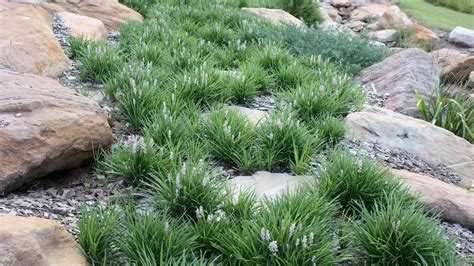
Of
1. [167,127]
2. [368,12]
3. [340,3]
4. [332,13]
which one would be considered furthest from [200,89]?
[340,3]

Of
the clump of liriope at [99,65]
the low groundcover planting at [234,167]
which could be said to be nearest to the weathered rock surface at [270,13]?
the low groundcover planting at [234,167]

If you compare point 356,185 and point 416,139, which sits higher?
point 356,185

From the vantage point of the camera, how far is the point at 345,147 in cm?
460

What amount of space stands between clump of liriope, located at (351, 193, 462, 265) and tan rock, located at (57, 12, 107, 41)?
4878mm

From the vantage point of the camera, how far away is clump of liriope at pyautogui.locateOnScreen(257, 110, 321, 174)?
13.9 ft

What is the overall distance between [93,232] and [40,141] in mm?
956

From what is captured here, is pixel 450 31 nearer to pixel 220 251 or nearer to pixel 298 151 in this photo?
pixel 298 151

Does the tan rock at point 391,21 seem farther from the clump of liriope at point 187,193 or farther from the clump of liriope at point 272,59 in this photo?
the clump of liriope at point 187,193

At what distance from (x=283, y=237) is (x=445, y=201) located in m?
1.60

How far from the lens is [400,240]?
3156mm

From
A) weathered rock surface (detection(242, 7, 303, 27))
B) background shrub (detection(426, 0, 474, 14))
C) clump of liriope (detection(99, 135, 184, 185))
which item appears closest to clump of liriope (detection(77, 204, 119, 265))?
clump of liriope (detection(99, 135, 184, 185))

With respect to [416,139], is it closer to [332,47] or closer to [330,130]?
[330,130]

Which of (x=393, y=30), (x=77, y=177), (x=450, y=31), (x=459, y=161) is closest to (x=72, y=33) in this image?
(x=77, y=177)

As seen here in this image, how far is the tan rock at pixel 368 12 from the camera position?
17.2 meters
